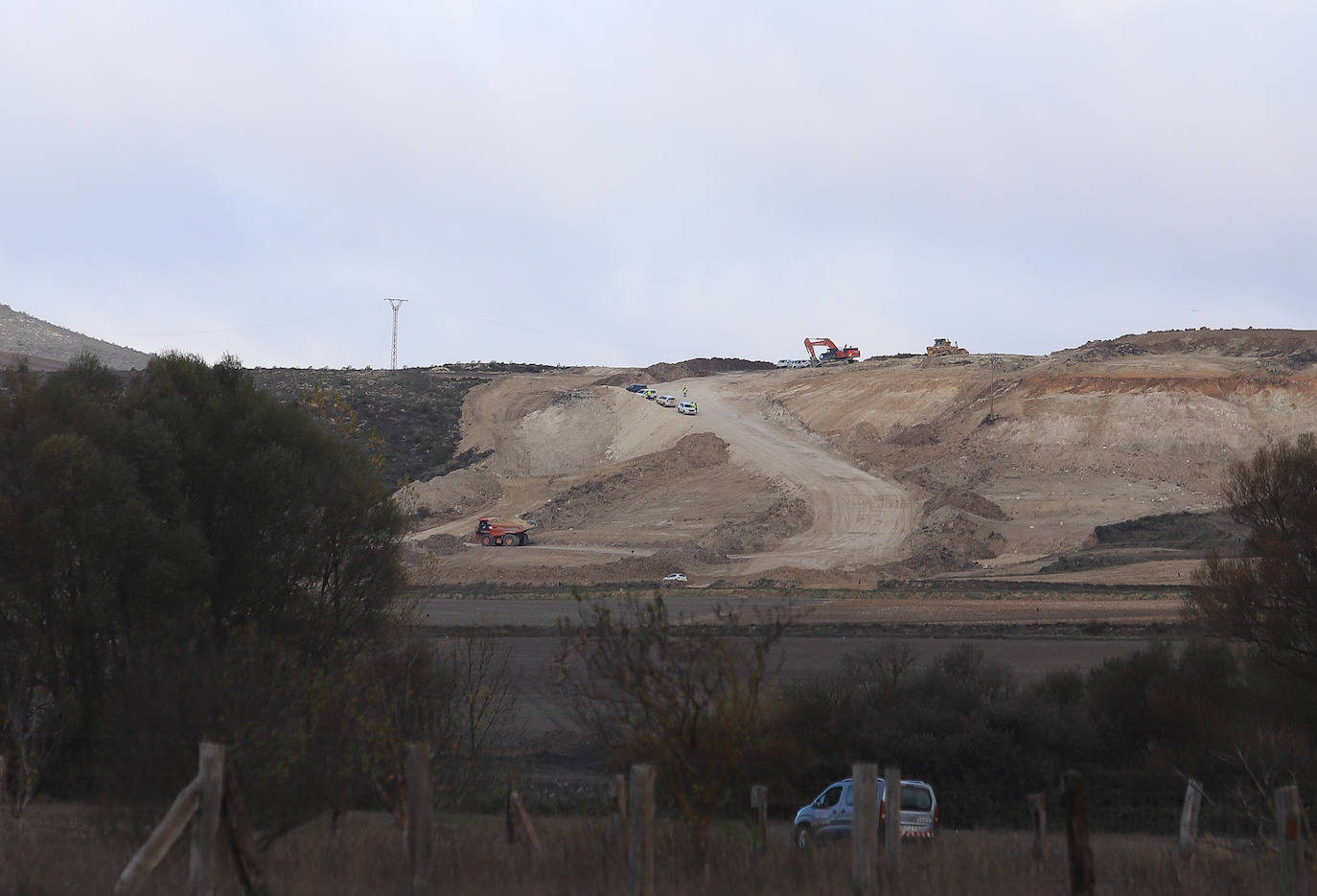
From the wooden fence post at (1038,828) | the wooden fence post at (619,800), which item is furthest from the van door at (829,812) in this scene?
the wooden fence post at (619,800)

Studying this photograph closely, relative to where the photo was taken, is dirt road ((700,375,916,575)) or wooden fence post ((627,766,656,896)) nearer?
wooden fence post ((627,766,656,896))

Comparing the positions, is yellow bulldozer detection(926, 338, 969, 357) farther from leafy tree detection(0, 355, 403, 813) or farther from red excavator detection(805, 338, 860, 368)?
leafy tree detection(0, 355, 403, 813)

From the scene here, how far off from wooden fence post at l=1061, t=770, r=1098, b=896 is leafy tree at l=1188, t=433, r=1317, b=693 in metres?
19.3

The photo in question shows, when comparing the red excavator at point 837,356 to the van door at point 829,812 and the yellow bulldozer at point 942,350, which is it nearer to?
the yellow bulldozer at point 942,350

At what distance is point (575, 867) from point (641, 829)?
336 cm

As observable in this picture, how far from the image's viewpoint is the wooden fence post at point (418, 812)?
9234mm

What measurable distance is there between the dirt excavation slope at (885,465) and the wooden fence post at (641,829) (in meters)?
59.6

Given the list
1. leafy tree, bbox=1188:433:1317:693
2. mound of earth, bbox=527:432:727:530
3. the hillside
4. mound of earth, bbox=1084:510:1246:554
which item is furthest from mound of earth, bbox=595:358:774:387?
leafy tree, bbox=1188:433:1317:693

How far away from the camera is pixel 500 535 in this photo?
84375 mm

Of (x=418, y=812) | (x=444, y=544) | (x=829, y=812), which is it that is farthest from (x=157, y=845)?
(x=444, y=544)

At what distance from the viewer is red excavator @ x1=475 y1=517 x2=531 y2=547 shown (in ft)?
276

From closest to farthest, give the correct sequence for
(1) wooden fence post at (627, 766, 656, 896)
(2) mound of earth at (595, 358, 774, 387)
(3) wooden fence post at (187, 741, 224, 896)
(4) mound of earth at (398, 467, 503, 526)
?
1. (3) wooden fence post at (187, 741, 224, 896)
2. (1) wooden fence post at (627, 766, 656, 896)
3. (4) mound of earth at (398, 467, 503, 526)
4. (2) mound of earth at (595, 358, 774, 387)

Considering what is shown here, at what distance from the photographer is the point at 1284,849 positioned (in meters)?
9.49

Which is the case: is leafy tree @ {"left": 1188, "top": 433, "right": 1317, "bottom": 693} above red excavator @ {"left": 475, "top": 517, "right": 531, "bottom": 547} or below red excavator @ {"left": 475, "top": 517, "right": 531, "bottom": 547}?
above
